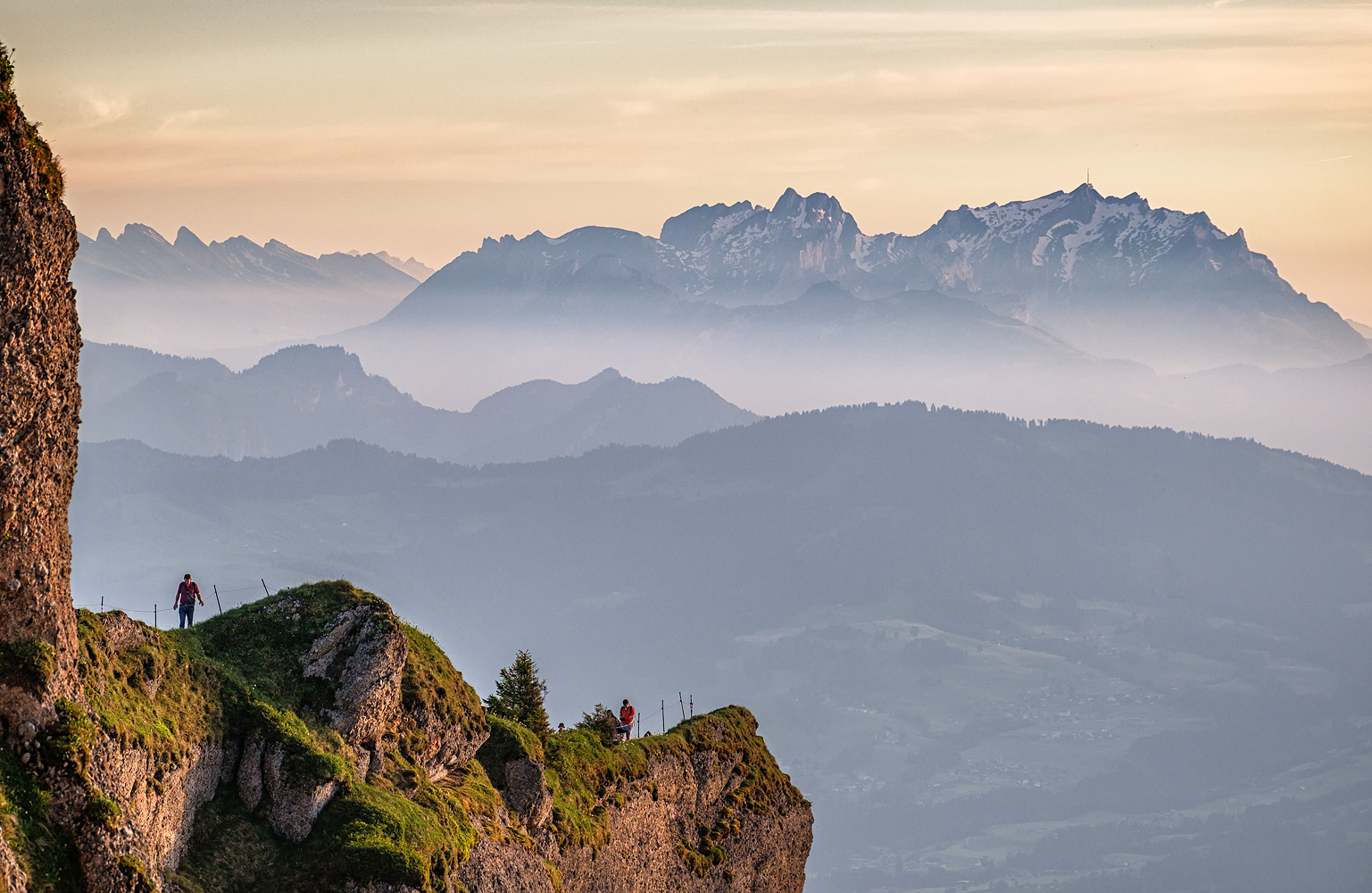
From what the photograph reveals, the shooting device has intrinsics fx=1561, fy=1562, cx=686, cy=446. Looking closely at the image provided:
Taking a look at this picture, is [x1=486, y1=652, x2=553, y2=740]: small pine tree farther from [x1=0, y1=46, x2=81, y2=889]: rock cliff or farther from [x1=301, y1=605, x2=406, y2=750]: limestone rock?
[x1=0, y1=46, x2=81, y2=889]: rock cliff

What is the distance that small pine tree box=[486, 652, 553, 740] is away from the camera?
233ft

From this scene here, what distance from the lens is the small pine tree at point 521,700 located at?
70938 mm

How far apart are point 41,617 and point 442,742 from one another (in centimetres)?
2304

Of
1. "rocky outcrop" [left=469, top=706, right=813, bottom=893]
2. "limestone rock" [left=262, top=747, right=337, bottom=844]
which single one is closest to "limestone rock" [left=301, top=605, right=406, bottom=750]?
"limestone rock" [left=262, top=747, right=337, bottom=844]

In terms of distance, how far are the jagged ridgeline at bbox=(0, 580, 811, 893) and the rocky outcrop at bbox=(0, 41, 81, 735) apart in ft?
4.58

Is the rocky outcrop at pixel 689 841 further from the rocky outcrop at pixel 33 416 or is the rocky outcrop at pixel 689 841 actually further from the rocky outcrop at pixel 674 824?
the rocky outcrop at pixel 33 416

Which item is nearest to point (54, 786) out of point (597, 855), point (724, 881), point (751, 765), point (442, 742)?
point (442, 742)

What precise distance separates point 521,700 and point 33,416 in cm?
3721

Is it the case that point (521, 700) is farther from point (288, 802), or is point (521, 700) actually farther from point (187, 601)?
point (288, 802)

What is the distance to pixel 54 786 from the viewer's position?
120 feet

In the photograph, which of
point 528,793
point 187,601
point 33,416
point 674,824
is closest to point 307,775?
point 187,601

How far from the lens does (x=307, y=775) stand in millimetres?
47812

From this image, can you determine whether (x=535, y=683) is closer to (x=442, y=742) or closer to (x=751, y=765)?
(x=442, y=742)

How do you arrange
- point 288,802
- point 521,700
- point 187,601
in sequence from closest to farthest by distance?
1. point 288,802
2. point 187,601
3. point 521,700
